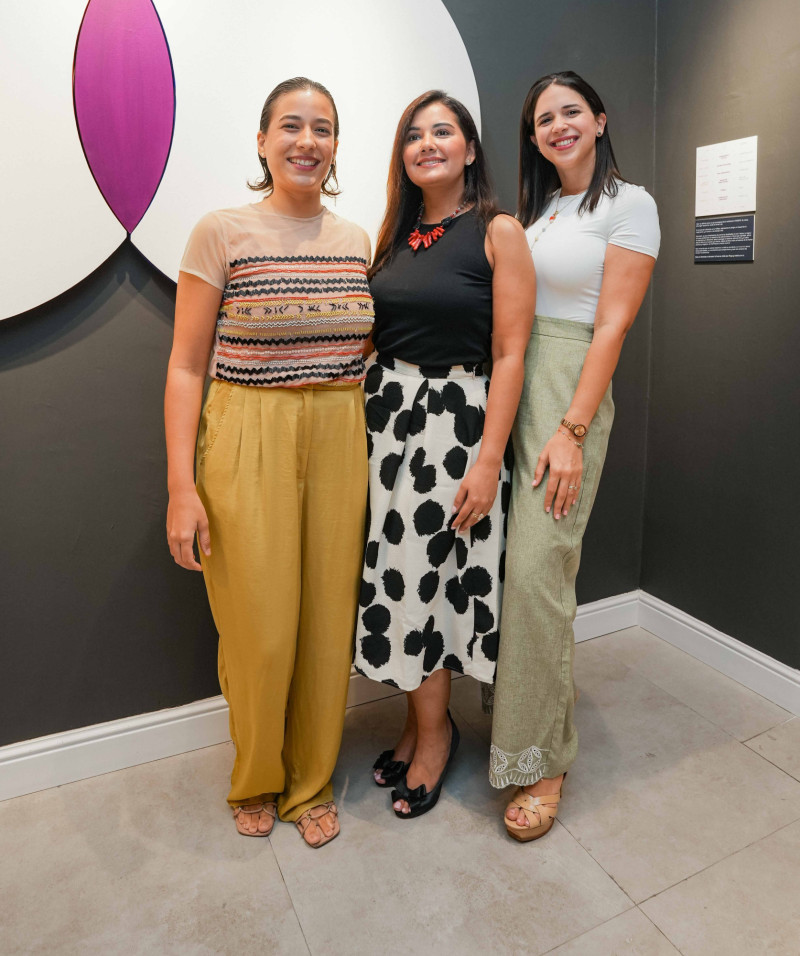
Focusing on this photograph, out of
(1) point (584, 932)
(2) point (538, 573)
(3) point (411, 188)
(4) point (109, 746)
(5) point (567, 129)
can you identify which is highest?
(5) point (567, 129)

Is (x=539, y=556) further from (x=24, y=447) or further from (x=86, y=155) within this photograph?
(x=86, y=155)

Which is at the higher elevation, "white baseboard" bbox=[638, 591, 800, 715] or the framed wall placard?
the framed wall placard

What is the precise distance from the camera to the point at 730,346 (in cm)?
221

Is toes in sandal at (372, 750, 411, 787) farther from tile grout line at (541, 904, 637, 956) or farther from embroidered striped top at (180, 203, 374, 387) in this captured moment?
embroidered striped top at (180, 203, 374, 387)

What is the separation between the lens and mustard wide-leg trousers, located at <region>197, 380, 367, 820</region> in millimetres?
1530

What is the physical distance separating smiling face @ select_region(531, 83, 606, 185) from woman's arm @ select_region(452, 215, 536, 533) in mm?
277

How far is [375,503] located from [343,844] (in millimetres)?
809

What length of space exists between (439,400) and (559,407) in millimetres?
274

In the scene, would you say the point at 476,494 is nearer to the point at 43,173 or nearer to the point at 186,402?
the point at 186,402

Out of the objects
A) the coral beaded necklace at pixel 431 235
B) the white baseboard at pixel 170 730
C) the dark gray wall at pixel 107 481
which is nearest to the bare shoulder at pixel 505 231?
the coral beaded necklace at pixel 431 235

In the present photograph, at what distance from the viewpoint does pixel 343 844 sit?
1703 mm

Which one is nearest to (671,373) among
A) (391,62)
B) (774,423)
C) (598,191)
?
(774,423)

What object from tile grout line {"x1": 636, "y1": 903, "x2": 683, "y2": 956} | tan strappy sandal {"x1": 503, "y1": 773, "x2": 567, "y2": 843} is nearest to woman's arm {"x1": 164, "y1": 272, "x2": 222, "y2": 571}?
tan strappy sandal {"x1": 503, "y1": 773, "x2": 567, "y2": 843}

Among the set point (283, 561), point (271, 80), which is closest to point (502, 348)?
point (283, 561)
